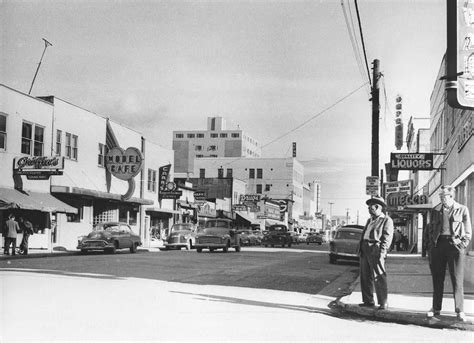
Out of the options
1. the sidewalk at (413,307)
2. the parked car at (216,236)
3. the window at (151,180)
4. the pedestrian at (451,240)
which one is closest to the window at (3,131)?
the parked car at (216,236)

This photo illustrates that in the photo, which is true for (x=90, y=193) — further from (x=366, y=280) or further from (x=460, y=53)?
(x=460, y=53)

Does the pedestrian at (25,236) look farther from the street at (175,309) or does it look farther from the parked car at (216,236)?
the parked car at (216,236)

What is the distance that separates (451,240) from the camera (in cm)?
905

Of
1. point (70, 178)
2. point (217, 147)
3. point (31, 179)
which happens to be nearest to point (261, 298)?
point (31, 179)

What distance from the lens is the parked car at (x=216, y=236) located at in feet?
103

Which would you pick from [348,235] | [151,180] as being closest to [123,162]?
[151,180]

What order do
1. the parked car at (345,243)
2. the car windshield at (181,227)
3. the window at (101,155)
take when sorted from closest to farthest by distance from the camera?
the parked car at (345,243)
the window at (101,155)
the car windshield at (181,227)

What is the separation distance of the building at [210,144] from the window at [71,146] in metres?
95.8

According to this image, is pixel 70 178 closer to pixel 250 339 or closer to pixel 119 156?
pixel 119 156

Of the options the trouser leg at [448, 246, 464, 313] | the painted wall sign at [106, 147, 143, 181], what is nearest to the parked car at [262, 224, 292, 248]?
the painted wall sign at [106, 147, 143, 181]

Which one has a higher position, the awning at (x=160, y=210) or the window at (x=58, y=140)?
the window at (x=58, y=140)

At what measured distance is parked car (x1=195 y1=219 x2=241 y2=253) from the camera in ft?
103

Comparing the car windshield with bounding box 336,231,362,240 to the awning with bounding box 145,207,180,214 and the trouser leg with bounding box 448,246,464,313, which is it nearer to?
the trouser leg with bounding box 448,246,464,313

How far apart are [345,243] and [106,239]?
11069 millimetres
